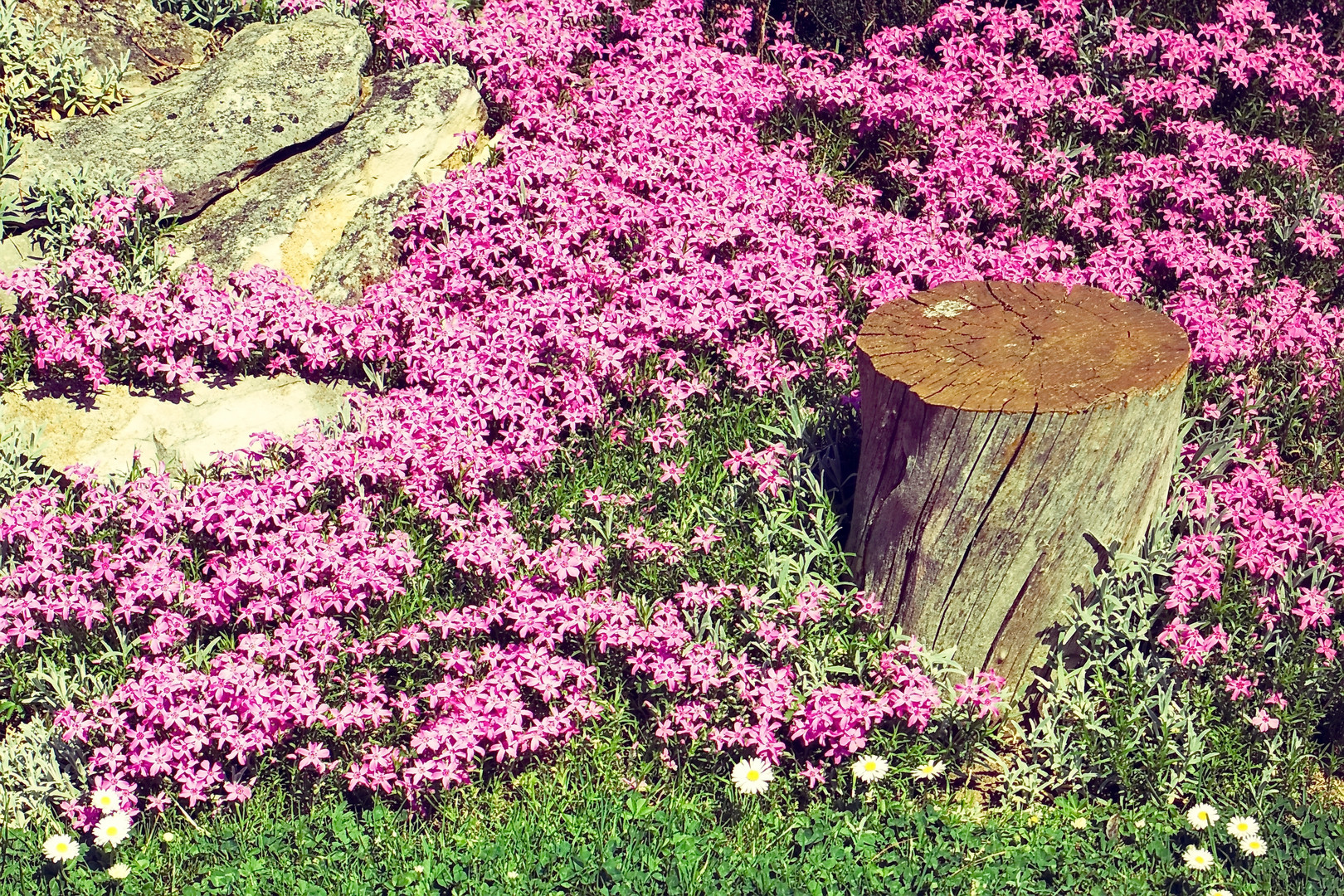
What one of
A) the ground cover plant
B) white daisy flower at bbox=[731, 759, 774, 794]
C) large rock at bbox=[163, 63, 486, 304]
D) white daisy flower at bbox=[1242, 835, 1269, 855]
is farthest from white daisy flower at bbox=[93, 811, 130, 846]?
white daisy flower at bbox=[1242, 835, 1269, 855]

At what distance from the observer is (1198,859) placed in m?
4.39

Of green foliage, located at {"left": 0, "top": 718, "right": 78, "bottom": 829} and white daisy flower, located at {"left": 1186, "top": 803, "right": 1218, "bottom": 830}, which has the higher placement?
white daisy flower, located at {"left": 1186, "top": 803, "right": 1218, "bottom": 830}

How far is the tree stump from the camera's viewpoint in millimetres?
4508

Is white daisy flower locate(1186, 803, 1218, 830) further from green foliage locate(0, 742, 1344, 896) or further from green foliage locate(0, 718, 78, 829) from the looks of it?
green foliage locate(0, 718, 78, 829)

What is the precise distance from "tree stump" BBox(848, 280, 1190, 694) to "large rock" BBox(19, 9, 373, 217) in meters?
3.64

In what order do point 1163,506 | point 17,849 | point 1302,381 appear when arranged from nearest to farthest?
point 17,849 < point 1163,506 < point 1302,381

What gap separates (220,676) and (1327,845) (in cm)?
419

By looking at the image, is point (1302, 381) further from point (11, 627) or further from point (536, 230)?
point (11, 627)

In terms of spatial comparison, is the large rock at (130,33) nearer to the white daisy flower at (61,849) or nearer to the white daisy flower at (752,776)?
the white daisy flower at (61,849)

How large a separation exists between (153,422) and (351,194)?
1696 millimetres

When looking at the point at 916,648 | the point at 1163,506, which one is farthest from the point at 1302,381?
the point at 916,648

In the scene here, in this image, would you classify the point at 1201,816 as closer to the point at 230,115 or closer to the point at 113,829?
the point at 113,829

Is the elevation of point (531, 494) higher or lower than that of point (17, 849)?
higher

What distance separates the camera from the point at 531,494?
18.8ft
